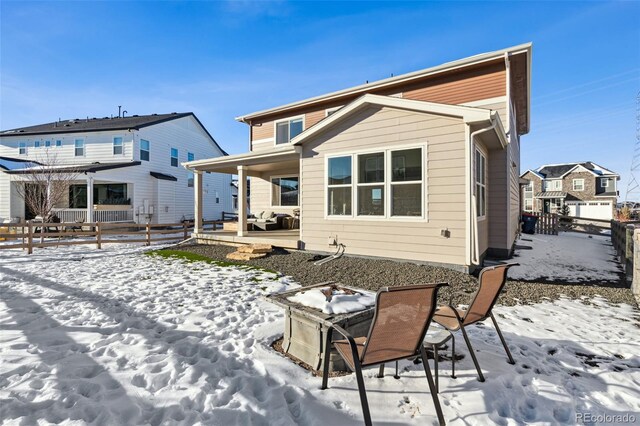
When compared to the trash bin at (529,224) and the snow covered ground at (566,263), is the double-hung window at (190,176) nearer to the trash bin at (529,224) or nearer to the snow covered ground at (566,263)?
the snow covered ground at (566,263)

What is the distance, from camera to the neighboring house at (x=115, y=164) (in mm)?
17500

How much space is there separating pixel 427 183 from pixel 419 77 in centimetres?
468

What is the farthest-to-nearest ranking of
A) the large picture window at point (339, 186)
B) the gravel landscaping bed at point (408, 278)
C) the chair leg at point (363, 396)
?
the large picture window at point (339, 186) → the gravel landscaping bed at point (408, 278) → the chair leg at point (363, 396)

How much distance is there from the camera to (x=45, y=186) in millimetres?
15070

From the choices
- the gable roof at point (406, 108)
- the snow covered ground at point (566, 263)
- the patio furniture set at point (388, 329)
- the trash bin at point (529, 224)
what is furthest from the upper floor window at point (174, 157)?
the trash bin at point (529, 224)

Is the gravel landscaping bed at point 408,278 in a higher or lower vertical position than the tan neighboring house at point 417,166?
lower

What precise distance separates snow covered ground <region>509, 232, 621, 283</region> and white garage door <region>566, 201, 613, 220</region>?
2831cm

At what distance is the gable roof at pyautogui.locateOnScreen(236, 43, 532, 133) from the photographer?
26.0ft

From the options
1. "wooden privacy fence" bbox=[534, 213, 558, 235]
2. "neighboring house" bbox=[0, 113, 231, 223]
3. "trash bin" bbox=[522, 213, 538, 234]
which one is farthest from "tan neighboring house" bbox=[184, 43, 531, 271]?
"neighboring house" bbox=[0, 113, 231, 223]

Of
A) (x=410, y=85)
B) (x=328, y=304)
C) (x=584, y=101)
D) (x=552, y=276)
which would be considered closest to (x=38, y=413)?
(x=328, y=304)

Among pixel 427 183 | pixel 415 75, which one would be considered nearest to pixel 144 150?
pixel 415 75

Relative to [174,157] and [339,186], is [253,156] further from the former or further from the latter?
[174,157]

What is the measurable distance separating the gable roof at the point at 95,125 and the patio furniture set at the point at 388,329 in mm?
Answer: 19839

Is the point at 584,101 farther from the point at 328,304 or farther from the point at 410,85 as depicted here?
the point at 328,304
